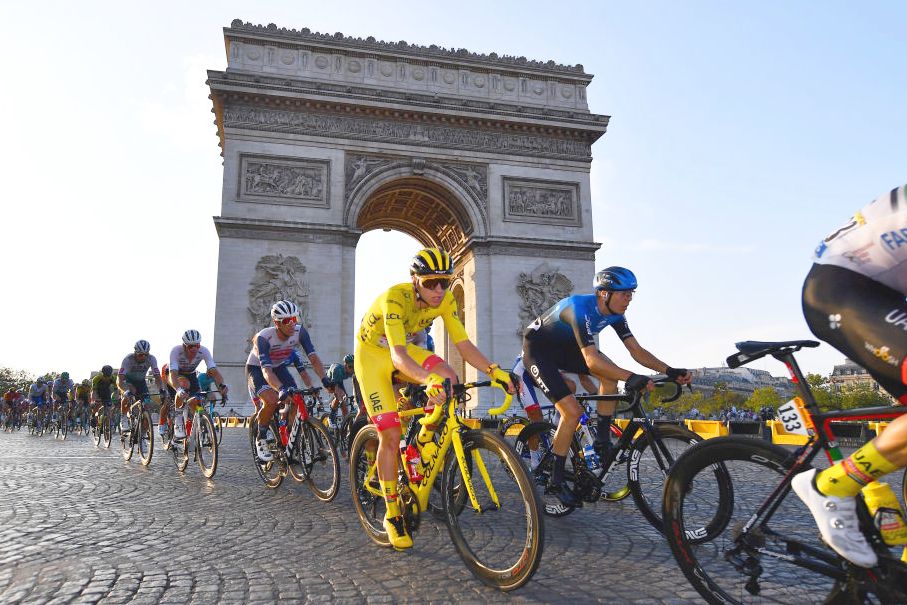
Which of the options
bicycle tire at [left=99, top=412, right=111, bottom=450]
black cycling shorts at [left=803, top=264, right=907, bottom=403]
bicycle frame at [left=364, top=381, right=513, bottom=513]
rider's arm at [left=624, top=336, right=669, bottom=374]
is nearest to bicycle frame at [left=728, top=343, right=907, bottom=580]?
black cycling shorts at [left=803, top=264, right=907, bottom=403]

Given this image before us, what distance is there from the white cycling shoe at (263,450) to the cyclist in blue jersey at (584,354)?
2842 mm

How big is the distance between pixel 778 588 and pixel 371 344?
2532 millimetres

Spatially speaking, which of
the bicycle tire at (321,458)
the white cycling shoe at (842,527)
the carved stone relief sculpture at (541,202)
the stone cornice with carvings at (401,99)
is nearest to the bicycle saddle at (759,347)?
the white cycling shoe at (842,527)

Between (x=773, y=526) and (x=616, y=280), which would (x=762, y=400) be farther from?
(x=773, y=526)

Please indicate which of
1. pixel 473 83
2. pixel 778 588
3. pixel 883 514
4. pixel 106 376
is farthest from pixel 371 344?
pixel 473 83

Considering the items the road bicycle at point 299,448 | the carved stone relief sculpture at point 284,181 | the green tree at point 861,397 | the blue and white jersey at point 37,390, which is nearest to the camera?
the road bicycle at point 299,448

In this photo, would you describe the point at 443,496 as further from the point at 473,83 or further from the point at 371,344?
the point at 473,83

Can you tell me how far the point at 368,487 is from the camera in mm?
4008

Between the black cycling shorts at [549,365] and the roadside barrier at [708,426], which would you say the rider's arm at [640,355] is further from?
the roadside barrier at [708,426]

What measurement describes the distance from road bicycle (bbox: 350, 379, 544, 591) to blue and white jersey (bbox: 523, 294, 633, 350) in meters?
1.44

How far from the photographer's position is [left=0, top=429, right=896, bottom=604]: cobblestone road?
2922mm

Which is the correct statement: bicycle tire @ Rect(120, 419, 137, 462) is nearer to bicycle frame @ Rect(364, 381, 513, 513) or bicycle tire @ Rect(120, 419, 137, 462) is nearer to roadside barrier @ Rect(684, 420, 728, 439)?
bicycle frame @ Rect(364, 381, 513, 513)

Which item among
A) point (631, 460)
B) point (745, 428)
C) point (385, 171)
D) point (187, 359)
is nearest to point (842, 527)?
point (631, 460)

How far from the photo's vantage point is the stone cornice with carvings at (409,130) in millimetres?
23344
